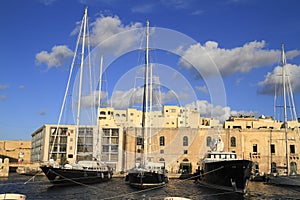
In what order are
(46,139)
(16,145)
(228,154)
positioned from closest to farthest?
1. (228,154)
2. (46,139)
3. (16,145)

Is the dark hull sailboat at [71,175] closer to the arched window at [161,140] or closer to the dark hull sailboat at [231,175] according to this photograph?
the dark hull sailboat at [231,175]

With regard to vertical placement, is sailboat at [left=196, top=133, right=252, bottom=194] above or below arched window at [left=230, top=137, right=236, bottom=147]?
below

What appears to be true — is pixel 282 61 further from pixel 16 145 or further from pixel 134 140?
pixel 16 145

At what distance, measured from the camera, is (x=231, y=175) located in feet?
122

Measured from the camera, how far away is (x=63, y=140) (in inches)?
3317

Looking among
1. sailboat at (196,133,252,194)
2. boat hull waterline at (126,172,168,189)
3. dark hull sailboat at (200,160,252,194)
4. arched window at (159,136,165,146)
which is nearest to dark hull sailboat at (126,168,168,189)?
boat hull waterline at (126,172,168,189)

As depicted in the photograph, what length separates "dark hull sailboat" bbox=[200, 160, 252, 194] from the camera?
36.0 meters

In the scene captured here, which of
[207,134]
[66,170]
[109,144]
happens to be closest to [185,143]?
[207,134]

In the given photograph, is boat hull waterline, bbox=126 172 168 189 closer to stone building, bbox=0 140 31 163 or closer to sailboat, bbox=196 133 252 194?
sailboat, bbox=196 133 252 194

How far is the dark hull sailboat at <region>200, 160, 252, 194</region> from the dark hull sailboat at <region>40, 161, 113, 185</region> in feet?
56.1

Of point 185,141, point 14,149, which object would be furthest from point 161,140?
point 14,149

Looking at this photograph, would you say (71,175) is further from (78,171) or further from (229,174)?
(229,174)

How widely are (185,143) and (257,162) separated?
1606cm

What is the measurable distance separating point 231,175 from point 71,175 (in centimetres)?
1997
